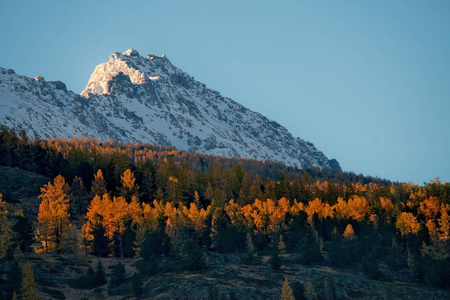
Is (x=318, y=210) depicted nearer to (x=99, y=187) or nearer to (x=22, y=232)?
(x=99, y=187)

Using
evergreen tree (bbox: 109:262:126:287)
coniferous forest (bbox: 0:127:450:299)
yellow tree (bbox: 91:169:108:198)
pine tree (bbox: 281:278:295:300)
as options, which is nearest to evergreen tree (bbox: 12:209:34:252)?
coniferous forest (bbox: 0:127:450:299)

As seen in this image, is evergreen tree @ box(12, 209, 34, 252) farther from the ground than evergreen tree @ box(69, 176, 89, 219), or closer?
closer

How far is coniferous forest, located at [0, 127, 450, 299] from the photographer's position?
6034cm

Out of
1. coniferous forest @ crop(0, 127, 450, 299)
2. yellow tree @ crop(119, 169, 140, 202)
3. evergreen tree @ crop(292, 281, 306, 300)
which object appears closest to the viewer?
evergreen tree @ crop(292, 281, 306, 300)

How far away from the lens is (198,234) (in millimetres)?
86438

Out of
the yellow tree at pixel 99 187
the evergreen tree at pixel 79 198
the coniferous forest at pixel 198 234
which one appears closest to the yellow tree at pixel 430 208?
the coniferous forest at pixel 198 234

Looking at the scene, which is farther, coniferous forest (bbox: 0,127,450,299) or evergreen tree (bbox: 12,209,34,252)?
evergreen tree (bbox: 12,209,34,252)

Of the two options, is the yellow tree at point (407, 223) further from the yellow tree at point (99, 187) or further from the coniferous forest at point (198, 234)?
the yellow tree at point (99, 187)

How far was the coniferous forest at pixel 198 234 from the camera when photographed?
6034 centimetres

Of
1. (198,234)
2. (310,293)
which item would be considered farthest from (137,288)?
(198,234)

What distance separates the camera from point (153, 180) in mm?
121562

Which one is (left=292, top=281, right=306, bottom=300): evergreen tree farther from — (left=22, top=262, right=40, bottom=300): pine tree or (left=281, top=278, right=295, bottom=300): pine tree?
(left=22, top=262, right=40, bottom=300): pine tree

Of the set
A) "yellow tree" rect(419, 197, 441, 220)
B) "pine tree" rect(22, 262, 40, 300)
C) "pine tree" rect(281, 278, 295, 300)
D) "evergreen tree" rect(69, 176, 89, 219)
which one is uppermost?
"evergreen tree" rect(69, 176, 89, 219)

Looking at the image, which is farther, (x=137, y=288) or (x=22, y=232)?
(x=22, y=232)
